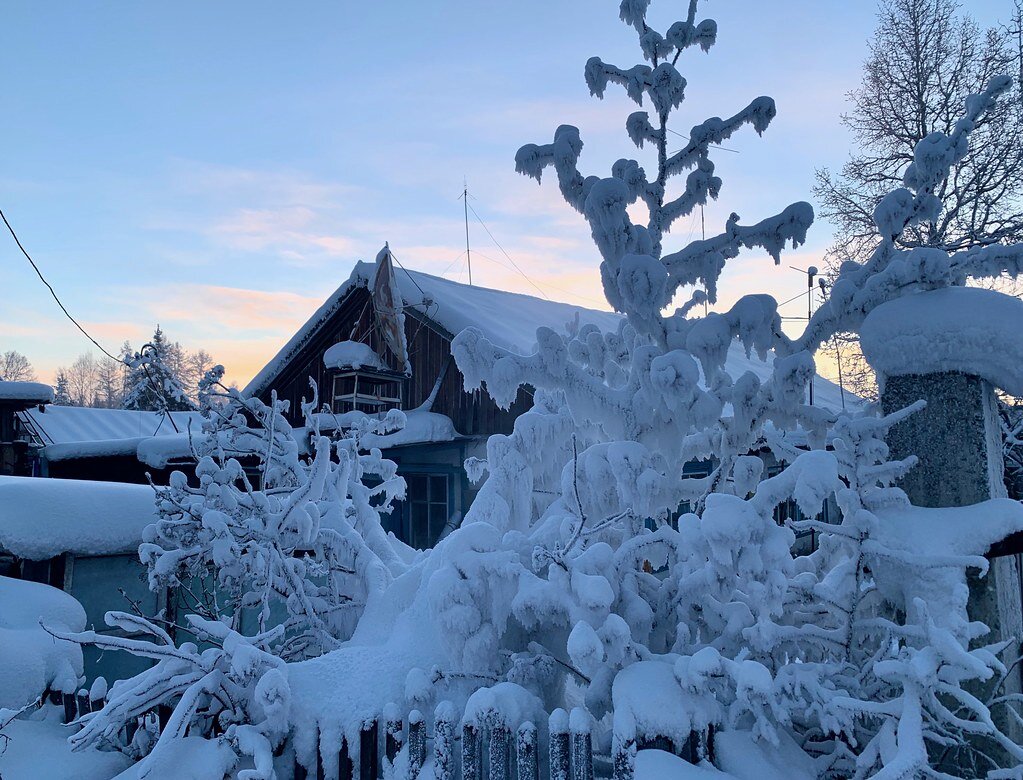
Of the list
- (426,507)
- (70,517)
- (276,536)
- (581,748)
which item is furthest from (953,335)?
(426,507)

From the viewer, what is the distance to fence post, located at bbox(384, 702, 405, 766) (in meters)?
3.37

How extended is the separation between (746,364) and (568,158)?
17.0m

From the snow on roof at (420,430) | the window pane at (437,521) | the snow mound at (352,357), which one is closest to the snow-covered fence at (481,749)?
the snow on roof at (420,430)

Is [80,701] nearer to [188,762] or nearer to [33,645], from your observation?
[33,645]

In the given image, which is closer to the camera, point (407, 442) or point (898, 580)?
point (898, 580)

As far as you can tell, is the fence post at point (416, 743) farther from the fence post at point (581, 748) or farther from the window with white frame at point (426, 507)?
the window with white frame at point (426, 507)

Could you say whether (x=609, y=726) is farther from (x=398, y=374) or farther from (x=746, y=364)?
(x=746, y=364)

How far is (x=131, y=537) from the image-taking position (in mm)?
6727

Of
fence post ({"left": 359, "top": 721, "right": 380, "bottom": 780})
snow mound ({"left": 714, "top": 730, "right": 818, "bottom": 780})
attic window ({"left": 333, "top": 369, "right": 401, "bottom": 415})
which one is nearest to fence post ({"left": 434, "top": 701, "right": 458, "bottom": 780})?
fence post ({"left": 359, "top": 721, "right": 380, "bottom": 780})

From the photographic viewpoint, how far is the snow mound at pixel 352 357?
1327 cm

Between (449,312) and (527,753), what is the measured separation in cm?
1054

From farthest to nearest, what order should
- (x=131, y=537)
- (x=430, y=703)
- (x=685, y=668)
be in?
(x=131, y=537) → (x=430, y=703) → (x=685, y=668)

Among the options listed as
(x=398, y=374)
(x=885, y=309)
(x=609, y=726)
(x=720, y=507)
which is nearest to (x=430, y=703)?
(x=609, y=726)

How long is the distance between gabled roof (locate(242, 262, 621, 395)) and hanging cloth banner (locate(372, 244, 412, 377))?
1.19ft
